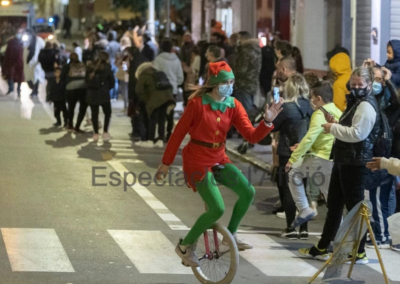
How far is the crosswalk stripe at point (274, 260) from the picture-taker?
27.5 ft

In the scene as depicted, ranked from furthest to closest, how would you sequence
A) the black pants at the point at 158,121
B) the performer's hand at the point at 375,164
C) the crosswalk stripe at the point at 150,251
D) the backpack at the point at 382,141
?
1. the black pants at the point at 158,121
2. the backpack at the point at 382,141
3. the crosswalk stripe at the point at 150,251
4. the performer's hand at the point at 375,164

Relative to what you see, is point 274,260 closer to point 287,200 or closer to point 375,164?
point 287,200

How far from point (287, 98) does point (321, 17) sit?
9.85 m

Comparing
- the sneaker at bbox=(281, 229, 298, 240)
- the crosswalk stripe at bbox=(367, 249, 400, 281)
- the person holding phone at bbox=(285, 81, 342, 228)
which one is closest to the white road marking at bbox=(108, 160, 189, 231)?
the sneaker at bbox=(281, 229, 298, 240)

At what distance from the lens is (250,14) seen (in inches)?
1097

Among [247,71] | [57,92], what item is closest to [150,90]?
[247,71]

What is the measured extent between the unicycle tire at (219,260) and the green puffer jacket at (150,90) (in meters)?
9.01

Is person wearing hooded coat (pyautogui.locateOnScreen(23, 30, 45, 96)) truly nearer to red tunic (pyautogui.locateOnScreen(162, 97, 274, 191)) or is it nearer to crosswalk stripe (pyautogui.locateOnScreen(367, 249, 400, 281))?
crosswalk stripe (pyautogui.locateOnScreen(367, 249, 400, 281))

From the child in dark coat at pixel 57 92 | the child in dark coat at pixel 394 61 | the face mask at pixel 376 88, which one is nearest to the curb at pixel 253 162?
the child in dark coat at pixel 394 61

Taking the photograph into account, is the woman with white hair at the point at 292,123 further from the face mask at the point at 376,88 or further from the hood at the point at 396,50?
the hood at the point at 396,50

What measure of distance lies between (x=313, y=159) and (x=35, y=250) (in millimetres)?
3224

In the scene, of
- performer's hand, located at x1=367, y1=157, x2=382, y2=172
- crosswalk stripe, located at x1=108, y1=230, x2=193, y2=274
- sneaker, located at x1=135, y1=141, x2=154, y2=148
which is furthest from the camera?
sneaker, located at x1=135, y1=141, x2=154, y2=148

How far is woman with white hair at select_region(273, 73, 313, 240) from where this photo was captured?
10.1 metres

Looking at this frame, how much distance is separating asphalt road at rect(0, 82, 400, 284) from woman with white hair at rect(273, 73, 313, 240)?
1.05 ft
